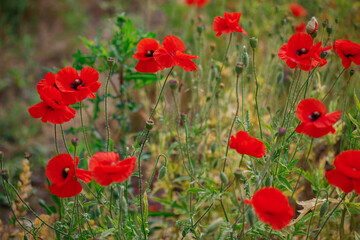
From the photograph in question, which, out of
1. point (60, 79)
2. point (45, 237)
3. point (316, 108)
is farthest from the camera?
point (45, 237)

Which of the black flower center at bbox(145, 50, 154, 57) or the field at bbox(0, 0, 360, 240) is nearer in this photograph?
the field at bbox(0, 0, 360, 240)

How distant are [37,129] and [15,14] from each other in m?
1.89

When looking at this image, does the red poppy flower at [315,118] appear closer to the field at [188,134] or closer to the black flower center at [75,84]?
the field at [188,134]

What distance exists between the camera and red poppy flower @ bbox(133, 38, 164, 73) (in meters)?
1.09

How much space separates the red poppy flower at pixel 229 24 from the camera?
1.17 meters

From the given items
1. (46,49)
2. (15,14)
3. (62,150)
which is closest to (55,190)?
(62,150)

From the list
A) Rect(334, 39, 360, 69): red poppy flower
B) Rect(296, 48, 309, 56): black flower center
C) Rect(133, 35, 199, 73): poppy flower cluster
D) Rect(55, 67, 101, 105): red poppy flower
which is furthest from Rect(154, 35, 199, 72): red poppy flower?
Rect(334, 39, 360, 69): red poppy flower

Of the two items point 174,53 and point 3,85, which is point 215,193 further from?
point 3,85

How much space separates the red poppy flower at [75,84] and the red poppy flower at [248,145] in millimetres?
430

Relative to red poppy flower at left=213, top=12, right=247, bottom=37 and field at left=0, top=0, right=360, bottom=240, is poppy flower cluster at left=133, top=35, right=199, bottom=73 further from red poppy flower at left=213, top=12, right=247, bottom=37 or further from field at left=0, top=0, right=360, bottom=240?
red poppy flower at left=213, top=12, right=247, bottom=37

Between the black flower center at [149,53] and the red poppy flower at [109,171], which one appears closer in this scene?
the red poppy flower at [109,171]

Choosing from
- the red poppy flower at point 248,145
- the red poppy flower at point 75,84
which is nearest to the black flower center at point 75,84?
the red poppy flower at point 75,84

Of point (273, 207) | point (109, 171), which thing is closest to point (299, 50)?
point (273, 207)

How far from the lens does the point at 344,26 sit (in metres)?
2.46
